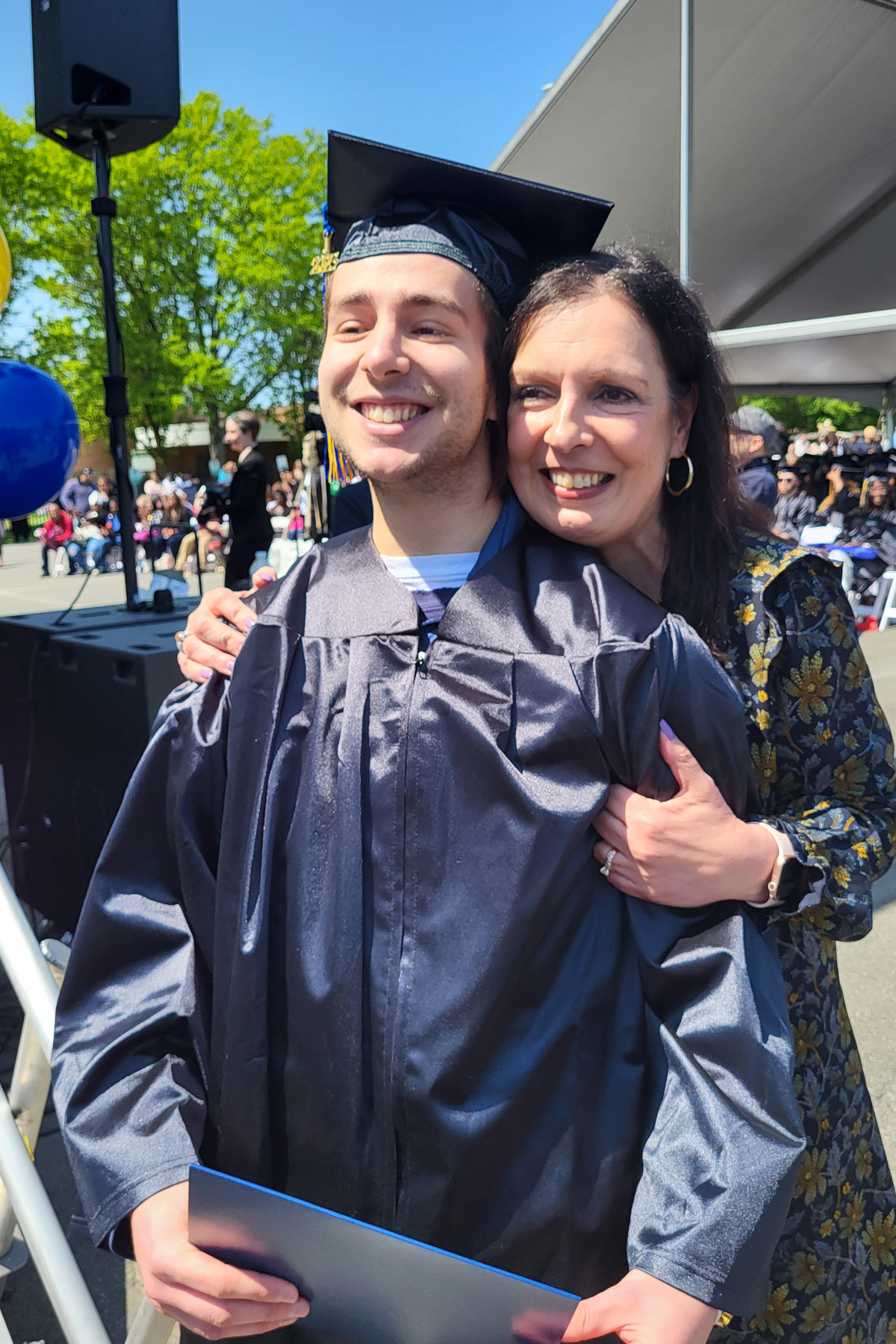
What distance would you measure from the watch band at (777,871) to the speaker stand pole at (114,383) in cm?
314

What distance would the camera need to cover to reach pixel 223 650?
46.8 inches

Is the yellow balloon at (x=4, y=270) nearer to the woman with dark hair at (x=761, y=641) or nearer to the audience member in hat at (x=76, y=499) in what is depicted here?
the woman with dark hair at (x=761, y=641)

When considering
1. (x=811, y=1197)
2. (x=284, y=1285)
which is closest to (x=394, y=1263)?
(x=284, y=1285)

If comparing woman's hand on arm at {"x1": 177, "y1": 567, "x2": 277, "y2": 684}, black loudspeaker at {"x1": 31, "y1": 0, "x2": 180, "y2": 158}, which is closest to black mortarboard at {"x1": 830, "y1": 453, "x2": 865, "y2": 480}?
black loudspeaker at {"x1": 31, "y1": 0, "x2": 180, "y2": 158}

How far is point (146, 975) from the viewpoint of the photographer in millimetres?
1119

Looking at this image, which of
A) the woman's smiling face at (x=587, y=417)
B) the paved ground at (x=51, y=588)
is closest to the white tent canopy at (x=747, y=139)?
the woman's smiling face at (x=587, y=417)

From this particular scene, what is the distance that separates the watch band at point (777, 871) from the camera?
1.11 m

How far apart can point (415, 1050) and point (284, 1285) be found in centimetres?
26

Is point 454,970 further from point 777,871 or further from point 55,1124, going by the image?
point 55,1124

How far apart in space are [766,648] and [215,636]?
2.25 ft

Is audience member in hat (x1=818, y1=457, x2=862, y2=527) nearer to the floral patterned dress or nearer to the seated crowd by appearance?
the seated crowd

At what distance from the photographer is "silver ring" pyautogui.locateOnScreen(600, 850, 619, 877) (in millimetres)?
1028

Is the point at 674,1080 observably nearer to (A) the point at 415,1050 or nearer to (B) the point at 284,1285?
(A) the point at 415,1050

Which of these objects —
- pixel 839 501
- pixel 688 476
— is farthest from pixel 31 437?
pixel 839 501
